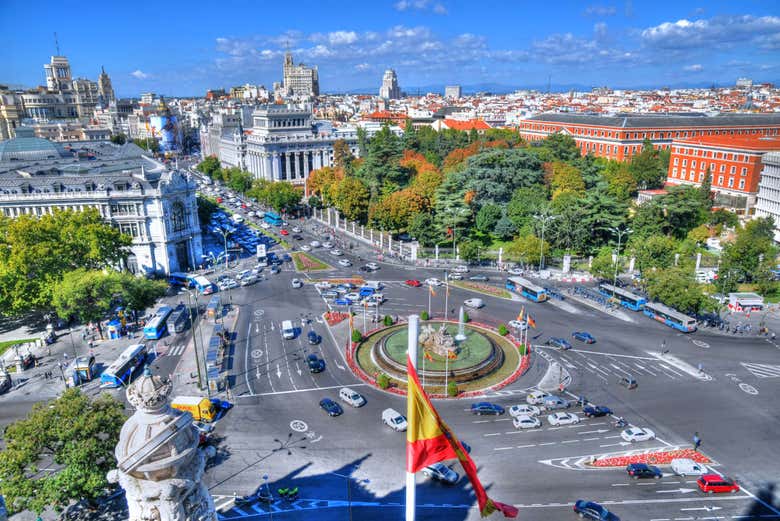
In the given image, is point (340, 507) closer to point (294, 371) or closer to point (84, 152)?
point (294, 371)

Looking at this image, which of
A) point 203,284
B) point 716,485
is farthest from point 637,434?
point 203,284


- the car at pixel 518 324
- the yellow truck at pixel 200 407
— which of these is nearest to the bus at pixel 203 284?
the yellow truck at pixel 200 407

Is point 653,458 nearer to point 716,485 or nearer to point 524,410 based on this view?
point 716,485

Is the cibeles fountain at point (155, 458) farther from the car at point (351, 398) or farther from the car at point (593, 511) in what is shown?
the car at point (351, 398)

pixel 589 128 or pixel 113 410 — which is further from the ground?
pixel 589 128

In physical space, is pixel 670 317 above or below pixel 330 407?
above

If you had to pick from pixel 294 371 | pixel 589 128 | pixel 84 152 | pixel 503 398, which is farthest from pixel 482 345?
pixel 589 128

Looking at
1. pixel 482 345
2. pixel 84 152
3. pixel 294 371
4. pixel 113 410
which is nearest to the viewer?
pixel 113 410
